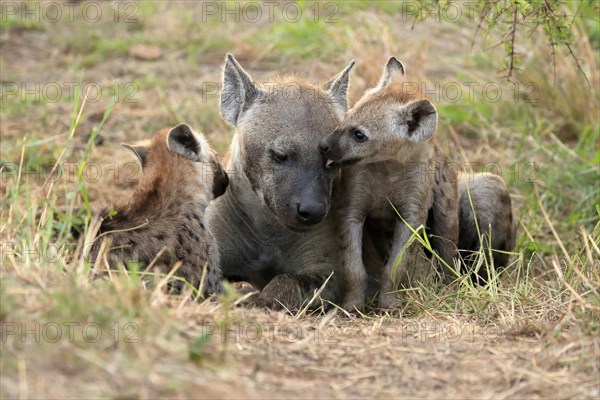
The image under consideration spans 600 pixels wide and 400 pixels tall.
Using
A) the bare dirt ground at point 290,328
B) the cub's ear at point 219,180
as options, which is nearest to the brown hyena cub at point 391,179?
the bare dirt ground at point 290,328

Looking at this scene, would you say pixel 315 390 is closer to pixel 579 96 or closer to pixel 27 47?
pixel 579 96

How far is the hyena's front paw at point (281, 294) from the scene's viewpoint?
217 inches

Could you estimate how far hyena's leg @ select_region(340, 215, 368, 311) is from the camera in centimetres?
573

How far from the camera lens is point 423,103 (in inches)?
209

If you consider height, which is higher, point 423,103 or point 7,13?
point 423,103

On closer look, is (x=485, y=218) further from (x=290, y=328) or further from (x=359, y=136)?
(x=290, y=328)

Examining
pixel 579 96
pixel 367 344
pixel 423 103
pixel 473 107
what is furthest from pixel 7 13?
pixel 367 344

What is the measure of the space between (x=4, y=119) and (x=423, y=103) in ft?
15.5

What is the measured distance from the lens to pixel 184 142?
5441 mm

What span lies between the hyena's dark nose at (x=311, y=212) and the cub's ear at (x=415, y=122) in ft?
1.94

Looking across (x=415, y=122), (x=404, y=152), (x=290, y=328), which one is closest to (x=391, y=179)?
(x=404, y=152)

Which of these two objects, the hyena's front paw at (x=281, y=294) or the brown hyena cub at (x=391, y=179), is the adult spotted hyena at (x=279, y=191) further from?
the brown hyena cub at (x=391, y=179)

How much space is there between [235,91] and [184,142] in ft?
2.35

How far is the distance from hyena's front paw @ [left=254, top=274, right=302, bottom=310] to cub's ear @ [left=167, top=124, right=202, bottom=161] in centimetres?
85
